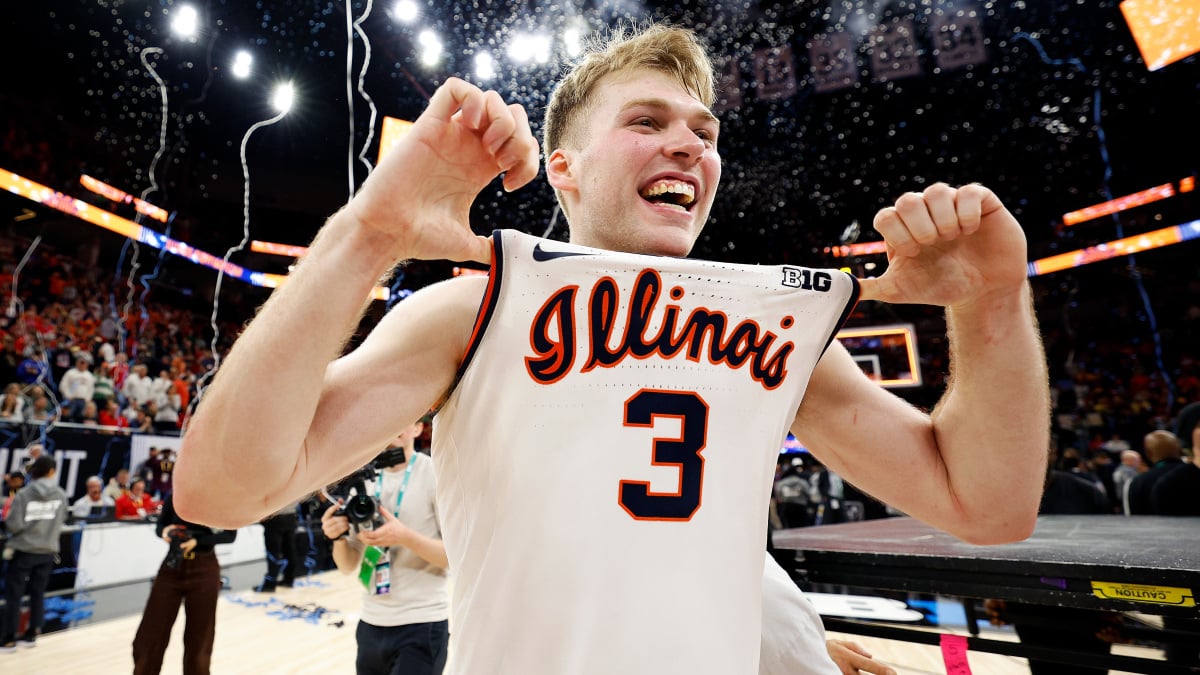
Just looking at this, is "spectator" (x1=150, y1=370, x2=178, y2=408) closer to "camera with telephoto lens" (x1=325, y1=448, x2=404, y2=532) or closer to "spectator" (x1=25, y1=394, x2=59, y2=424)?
"spectator" (x1=25, y1=394, x2=59, y2=424)

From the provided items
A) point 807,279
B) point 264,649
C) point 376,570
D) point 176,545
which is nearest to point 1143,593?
point 807,279

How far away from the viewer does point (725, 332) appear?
3.08ft

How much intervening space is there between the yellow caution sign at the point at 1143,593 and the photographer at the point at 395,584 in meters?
2.42

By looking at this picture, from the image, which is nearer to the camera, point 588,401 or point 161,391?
point 588,401

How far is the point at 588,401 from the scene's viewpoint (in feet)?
2.84

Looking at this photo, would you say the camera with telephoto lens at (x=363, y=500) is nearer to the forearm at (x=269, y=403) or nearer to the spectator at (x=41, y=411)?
the forearm at (x=269, y=403)

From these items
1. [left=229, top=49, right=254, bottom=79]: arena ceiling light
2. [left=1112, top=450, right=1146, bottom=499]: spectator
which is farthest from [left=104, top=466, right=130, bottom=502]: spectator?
[left=1112, top=450, right=1146, bottom=499]: spectator

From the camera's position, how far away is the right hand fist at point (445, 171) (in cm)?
78

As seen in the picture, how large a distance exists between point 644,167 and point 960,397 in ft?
2.16

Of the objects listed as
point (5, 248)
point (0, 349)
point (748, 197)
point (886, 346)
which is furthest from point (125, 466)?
point (886, 346)

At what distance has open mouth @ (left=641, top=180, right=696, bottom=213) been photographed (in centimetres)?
112

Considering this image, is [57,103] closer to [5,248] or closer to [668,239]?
[5,248]

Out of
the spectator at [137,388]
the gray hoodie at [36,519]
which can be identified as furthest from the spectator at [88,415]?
→ the gray hoodie at [36,519]

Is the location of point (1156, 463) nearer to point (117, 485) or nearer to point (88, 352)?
point (117, 485)
